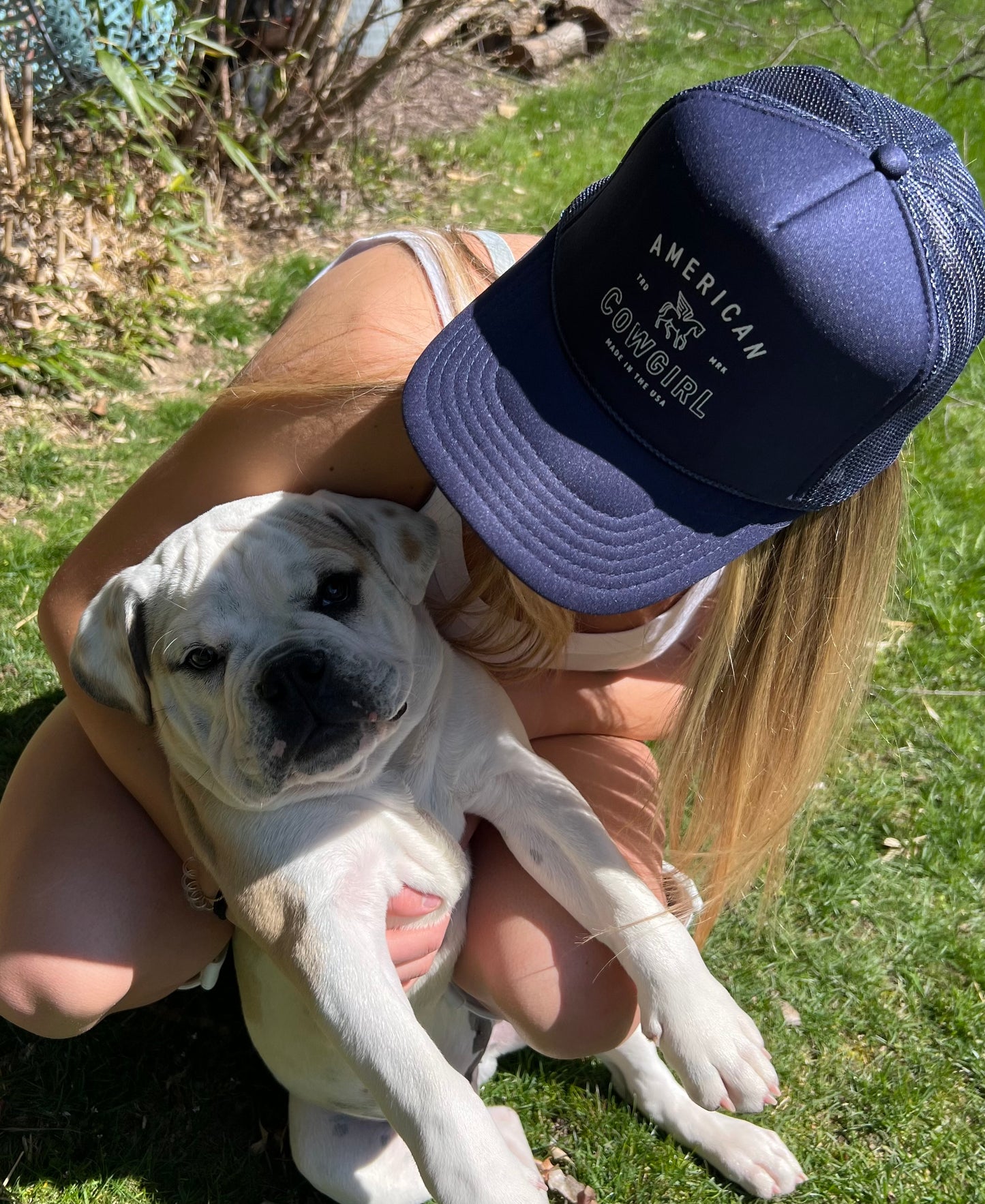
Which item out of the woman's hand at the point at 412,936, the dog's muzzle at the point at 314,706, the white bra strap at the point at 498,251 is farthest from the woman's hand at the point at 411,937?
the white bra strap at the point at 498,251

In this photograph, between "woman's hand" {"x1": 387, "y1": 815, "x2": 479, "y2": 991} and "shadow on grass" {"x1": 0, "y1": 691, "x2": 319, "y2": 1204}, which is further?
"shadow on grass" {"x1": 0, "y1": 691, "x2": 319, "y2": 1204}

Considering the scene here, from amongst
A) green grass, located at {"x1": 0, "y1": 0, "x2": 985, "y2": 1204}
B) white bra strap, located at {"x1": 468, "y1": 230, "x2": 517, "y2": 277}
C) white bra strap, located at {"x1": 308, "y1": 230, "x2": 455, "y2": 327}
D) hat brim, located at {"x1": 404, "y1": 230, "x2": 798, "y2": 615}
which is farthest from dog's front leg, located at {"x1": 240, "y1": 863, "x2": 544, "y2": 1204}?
white bra strap, located at {"x1": 468, "y1": 230, "x2": 517, "y2": 277}

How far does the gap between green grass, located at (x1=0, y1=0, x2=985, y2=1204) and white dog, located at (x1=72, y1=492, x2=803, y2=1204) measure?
0.36 metres

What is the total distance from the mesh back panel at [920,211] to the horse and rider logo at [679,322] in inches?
12.7

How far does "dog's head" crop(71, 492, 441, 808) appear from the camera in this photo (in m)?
1.96

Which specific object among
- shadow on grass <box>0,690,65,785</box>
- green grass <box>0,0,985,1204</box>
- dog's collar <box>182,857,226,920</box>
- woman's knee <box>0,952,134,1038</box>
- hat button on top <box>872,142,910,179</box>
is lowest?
green grass <box>0,0,985,1204</box>

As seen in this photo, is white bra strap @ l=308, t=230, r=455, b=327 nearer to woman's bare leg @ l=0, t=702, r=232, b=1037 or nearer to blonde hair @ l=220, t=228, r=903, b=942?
blonde hair @ l=220, t=228, r=903, b=942

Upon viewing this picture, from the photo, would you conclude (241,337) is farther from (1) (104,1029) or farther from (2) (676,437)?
(2) (676,437)

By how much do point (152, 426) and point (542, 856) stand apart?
2901 mm

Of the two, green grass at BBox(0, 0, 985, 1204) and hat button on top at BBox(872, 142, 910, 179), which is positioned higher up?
hat button on top at BBox(872, 142, 910, 179)

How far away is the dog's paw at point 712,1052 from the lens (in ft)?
6.49

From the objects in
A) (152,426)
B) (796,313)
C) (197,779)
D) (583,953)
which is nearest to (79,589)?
(197,779)

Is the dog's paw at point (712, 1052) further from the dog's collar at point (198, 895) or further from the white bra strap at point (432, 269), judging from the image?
the white bra strap at point (432, 269)

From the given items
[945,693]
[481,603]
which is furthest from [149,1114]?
[945,693]
